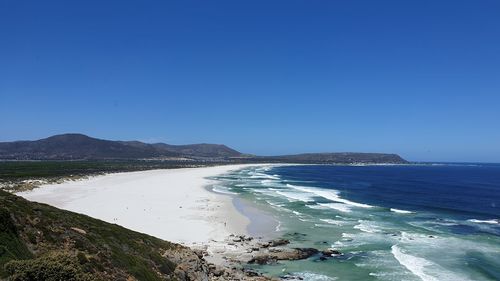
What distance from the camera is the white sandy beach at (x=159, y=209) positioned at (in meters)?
37.8

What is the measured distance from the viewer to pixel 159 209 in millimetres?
50188

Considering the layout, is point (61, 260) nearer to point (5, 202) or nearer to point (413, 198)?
point (5, 202)

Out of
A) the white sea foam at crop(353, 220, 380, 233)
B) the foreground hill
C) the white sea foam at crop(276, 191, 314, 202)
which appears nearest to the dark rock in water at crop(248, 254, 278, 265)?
the foreground hill

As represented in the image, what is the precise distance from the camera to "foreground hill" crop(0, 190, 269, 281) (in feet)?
41.0

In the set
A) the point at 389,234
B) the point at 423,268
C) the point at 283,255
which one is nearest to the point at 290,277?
the point at 283,255

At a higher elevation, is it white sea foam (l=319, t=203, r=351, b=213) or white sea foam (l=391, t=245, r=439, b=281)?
white sea foam (l=319, t=203, r=351, b=213)

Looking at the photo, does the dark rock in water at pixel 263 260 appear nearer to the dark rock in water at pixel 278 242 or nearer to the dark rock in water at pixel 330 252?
the dark rock in water at pixel 278 242

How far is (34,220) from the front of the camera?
1809 cm

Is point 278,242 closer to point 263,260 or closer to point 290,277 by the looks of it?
point 263,260

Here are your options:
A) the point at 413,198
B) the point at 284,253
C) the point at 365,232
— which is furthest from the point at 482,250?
the point at 413,198

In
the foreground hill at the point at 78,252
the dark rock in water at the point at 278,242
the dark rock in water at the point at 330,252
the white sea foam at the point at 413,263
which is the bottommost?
the white sea foam at the point at 413,263

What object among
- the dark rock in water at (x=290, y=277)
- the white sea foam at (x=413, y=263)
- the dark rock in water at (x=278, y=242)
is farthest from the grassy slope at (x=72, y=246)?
the white sea foam at (x=413, y=263)

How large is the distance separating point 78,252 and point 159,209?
34091 millimetres

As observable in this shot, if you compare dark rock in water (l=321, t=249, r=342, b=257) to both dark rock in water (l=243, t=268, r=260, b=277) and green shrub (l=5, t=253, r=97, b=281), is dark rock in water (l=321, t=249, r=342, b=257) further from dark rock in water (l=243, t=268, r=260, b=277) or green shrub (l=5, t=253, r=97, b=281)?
green shrub (l=5, t=253, r=97, b=281)
